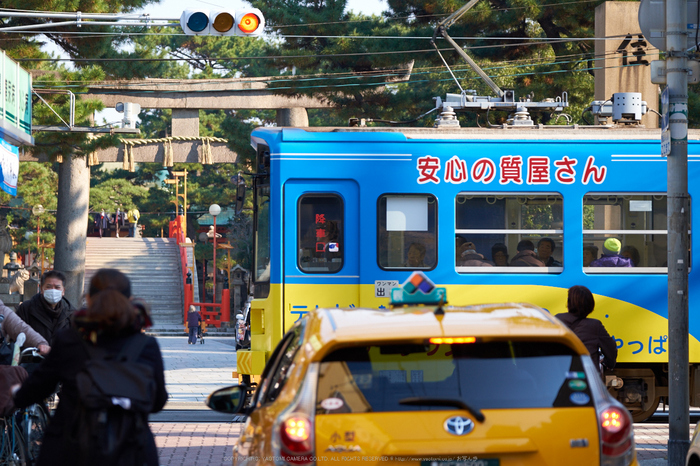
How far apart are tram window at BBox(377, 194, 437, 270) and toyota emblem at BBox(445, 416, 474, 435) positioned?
6.07 m

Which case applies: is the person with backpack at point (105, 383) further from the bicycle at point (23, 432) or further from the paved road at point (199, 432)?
the paved road at point (199, 432)

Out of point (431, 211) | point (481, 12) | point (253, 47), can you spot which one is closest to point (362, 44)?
point (481, 12)

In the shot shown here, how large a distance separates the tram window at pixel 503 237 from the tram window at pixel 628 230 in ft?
1.17

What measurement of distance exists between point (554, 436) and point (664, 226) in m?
6.79

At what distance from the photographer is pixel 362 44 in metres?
21.6

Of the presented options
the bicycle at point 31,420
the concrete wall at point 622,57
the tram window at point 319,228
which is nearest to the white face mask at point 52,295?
the bicycle at point 31,420

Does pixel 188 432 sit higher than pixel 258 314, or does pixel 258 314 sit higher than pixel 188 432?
pixel 258 314

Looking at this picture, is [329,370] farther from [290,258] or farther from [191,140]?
[191,140]

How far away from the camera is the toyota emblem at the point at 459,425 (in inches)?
143

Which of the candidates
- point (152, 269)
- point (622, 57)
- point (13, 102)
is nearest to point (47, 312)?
point (13, 102)

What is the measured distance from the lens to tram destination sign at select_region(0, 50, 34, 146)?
1488 centimetres

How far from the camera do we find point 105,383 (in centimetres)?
384

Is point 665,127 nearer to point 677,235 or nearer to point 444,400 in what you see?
point 677,235

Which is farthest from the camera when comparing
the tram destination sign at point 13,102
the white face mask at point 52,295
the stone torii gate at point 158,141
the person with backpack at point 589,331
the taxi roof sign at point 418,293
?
the stone torii gate at point 158,141
